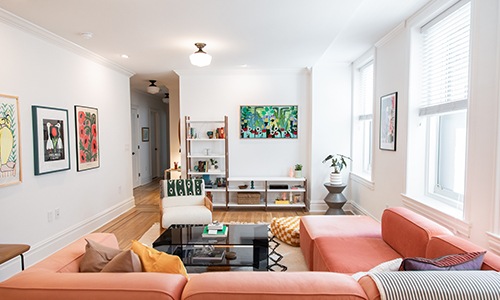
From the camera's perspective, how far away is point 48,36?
3301 millimetres

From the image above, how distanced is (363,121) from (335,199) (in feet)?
4.57

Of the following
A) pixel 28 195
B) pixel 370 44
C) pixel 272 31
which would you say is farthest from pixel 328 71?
pixel 28 195

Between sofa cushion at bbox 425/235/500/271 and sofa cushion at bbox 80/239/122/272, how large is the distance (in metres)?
1.94

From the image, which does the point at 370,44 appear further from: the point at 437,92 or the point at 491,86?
the point at 491,86

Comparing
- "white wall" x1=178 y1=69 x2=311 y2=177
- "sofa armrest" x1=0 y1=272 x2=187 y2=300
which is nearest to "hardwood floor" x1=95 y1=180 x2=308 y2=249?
"white wall" x1=178 y1=69 x2=311 y2=177

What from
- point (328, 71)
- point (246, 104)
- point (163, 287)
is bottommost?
point (163, 287)

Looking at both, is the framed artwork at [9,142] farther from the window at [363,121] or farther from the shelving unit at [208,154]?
the window at [363,121]

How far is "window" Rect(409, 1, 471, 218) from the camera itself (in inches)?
100

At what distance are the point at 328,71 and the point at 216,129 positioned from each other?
225cm

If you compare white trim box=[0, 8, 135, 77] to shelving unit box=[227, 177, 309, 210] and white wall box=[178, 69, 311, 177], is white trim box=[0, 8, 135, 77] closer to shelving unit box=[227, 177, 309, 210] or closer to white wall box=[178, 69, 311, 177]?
white wall box=[178, 69, 311, 177]

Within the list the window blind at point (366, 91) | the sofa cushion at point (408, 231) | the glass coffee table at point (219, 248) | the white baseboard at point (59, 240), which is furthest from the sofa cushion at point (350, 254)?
the white baseboard at point (59, 240)

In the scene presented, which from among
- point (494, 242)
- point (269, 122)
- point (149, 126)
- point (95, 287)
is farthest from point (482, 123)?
point (149, 126)

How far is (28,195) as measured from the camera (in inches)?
121

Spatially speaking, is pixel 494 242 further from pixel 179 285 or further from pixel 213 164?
pixel 213 164
